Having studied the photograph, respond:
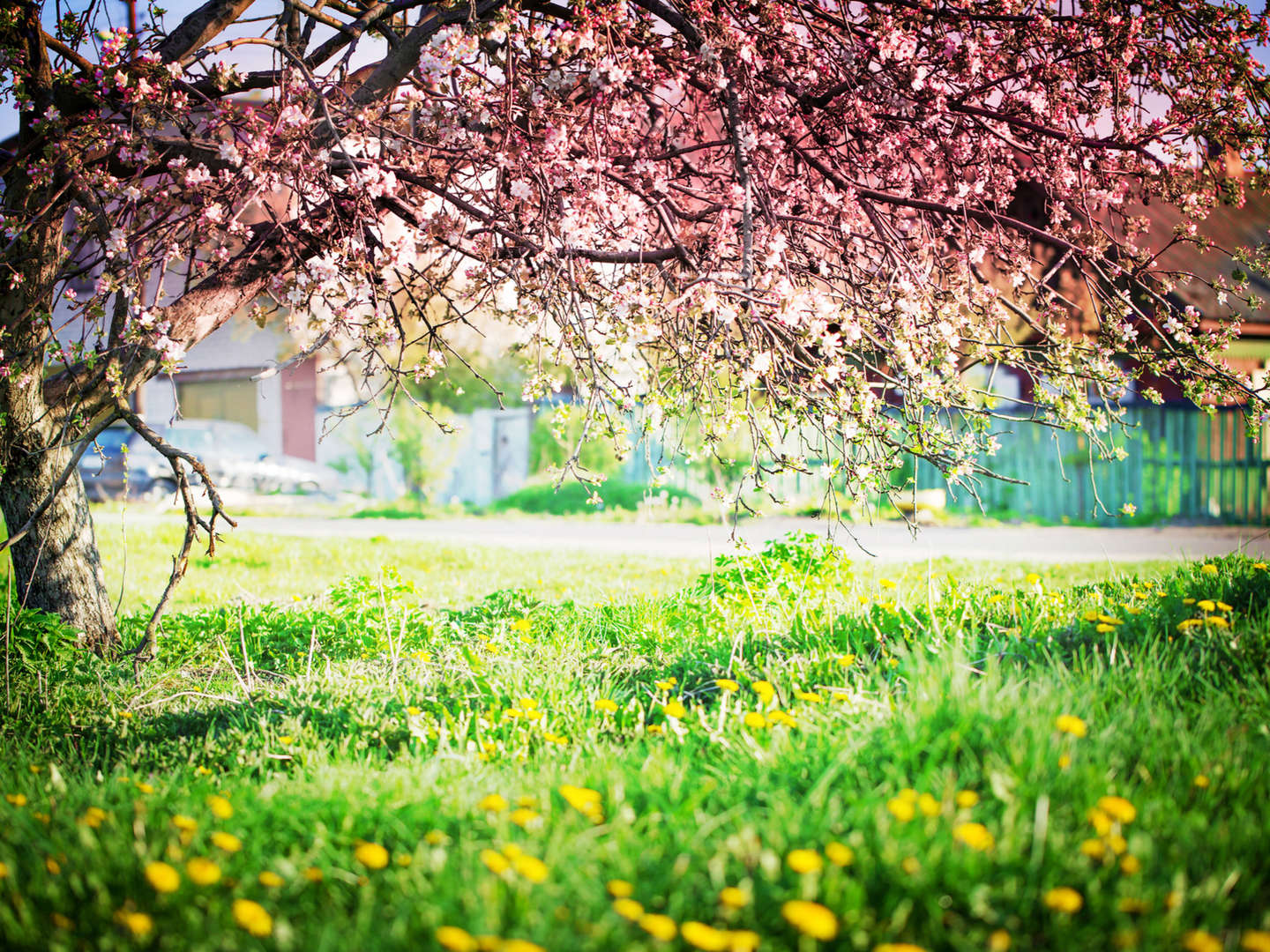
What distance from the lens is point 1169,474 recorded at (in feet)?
40.1

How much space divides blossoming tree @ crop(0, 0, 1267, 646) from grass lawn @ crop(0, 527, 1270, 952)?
88cm

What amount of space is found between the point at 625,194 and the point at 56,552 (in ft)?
11.6

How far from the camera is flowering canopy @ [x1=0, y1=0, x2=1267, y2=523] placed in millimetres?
3691

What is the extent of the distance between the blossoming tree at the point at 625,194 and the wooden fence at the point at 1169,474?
772cm

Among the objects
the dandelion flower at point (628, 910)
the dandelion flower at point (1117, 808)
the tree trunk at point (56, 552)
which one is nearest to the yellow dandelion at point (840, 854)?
the dandelion flower at point (628, 910)

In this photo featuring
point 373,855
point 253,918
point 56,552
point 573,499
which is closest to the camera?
point 253,918

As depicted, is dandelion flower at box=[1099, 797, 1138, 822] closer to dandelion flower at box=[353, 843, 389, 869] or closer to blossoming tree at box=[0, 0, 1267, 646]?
dandelion flower at box=[353, 843, 389, 869]

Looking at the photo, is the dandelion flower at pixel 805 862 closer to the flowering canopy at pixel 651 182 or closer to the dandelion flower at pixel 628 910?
the dandelion flower at pixel 628 910

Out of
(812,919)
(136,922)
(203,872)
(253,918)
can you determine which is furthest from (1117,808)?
(136,922)

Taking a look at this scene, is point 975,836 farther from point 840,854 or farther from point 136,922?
point 136,922

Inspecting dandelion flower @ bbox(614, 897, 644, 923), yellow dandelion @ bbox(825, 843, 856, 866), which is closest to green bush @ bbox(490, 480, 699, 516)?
yellow dandelion @ bbox(825, 843, 856, 866)

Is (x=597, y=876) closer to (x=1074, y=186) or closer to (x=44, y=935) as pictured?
(x=44, y=935)

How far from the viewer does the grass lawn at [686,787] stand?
66.9 inches

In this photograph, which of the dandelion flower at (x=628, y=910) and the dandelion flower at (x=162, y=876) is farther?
the dandelion flower at (x=162, y=876)
